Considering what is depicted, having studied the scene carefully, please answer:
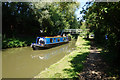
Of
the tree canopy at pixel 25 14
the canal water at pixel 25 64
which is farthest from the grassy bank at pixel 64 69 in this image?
the tree canopy at pixel 25 14

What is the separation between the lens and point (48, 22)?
71.1 feet

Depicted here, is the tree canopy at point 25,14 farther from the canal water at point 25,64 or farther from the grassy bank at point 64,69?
the grassy bank at point 64,69

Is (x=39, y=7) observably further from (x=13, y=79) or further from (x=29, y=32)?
(x=13, y=79)

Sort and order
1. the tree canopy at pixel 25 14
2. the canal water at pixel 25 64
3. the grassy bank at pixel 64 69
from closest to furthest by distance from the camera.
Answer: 1. the grassy bank at pixel 64 69
2. the canal water at pixel 25 64
3. the tree canopy at pixel 25 14

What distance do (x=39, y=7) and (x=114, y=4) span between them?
16.9 metres

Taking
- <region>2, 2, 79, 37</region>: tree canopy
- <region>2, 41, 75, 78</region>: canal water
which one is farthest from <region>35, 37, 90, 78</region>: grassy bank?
<region>2, 2, 79, 37</region>: tree canopy

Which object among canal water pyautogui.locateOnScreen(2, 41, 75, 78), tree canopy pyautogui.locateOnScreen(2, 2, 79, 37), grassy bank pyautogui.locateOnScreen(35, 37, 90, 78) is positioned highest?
tree canopy pyautogui.locateOnScreen(2, 2, 79, 37)

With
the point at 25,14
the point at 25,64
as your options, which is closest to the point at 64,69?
the point at 25,64

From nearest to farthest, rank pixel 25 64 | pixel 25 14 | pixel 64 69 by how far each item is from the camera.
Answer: pixel 64 69 → pixel 25 64 → pixel 25 14

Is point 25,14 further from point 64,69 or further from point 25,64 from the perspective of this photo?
point 64,69

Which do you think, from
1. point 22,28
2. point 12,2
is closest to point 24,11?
point 12,2

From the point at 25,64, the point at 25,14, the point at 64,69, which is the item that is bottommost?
the point at 25,64

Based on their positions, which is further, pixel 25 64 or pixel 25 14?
pixel 25 14

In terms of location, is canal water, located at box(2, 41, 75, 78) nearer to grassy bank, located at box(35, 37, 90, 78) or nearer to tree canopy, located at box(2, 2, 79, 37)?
grassy bank, located at box(35, 37, 90, 78)
